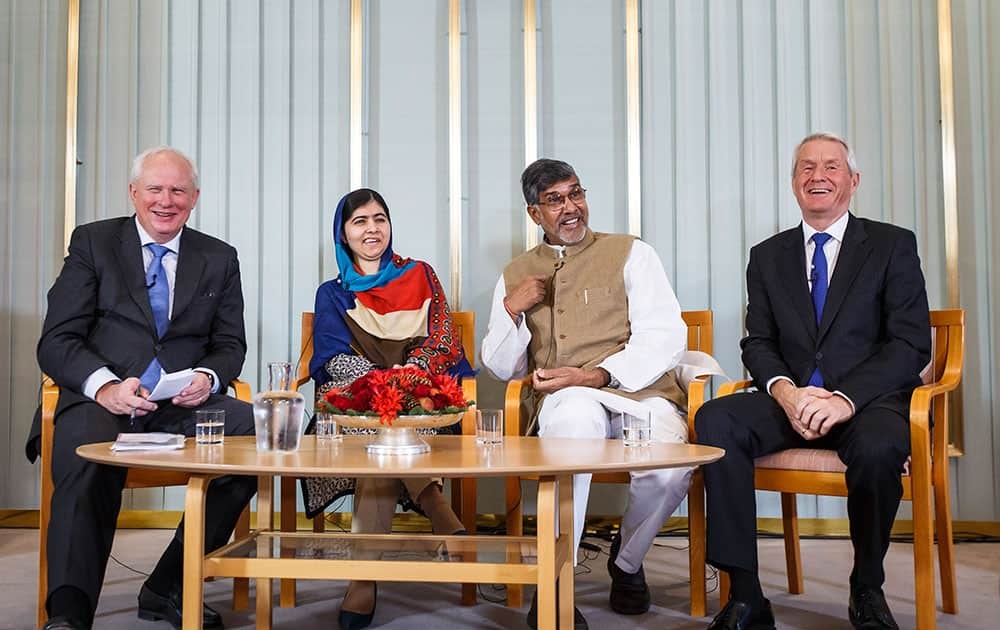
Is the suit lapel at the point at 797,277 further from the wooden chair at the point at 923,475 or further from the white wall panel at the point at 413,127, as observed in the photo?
the white wall panel at the point at 413,127

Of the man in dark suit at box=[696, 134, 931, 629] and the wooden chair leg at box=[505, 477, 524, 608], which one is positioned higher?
the man in dark suit at box=[696, 134, 931, 629]

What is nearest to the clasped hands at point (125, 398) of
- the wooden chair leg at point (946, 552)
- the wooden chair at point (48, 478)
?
the wooden chair at point (48, 478)

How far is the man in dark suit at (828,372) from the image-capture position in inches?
92.4

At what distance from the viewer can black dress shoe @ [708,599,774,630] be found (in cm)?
234

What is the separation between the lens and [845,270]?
9.07 feet

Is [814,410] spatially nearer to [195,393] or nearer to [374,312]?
[374,312]

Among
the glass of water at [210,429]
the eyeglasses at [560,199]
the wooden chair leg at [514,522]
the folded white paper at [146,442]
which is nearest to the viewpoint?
the folded white paper at [146,442]

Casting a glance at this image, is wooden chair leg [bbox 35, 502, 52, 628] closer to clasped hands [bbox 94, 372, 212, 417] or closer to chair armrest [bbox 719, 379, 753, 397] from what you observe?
clasped hands [bbox 94, 372, 212, 417]

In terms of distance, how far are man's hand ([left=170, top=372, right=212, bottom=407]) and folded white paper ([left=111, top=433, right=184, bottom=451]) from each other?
0.57m

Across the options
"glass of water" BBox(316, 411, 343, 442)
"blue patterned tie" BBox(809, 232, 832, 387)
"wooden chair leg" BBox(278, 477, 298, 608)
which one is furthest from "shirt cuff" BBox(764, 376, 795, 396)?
"wooden chair leg" BBox(278, 477, 298, 608)

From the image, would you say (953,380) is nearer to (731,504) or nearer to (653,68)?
(731,504)

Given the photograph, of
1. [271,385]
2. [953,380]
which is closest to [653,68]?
[953,380]

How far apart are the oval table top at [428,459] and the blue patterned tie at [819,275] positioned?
87 cm

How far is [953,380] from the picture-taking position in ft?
8.62
